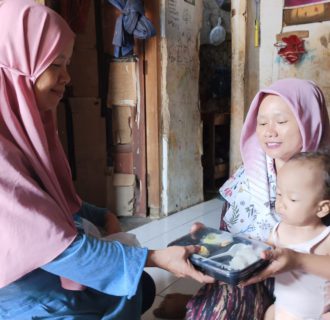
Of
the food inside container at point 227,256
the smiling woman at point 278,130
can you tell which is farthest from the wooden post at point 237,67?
the food inside container at point 227,256

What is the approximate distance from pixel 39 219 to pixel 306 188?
717 mm

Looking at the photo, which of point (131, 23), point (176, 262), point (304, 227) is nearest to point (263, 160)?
point (304, 227)

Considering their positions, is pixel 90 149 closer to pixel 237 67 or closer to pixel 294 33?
pixel 237 67

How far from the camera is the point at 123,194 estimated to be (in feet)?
10.0

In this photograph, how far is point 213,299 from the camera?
4.08 ft

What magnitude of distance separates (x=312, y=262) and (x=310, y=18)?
2.44 m

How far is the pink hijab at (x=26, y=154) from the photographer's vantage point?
2.96 ft

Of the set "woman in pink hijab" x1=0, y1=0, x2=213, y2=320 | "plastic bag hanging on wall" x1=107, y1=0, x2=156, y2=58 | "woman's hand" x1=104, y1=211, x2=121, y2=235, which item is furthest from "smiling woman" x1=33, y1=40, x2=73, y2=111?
"plastic bag hanging on wall" x1=107, y1=0, x2=156, y2=58

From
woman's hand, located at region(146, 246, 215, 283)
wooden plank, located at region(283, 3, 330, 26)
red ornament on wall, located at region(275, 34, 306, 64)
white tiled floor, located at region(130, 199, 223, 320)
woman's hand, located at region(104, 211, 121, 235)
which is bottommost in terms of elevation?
white tiled floor, located at region(130, 199, 223, 320)

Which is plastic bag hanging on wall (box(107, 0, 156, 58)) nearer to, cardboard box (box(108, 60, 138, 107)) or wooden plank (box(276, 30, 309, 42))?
cardboard box (box(108, 60, 138, 107))

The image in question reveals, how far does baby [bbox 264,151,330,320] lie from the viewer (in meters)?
1.08

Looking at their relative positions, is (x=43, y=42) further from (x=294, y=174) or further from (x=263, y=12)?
(x=263, y=12)

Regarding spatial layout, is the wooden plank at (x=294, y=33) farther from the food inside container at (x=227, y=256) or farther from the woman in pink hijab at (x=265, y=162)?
the food inside container at (x=227, y=256)

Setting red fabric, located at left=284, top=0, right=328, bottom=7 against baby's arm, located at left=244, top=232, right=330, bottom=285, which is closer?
baby's arm, located at left=244, top=232, right=330, bottom=285
